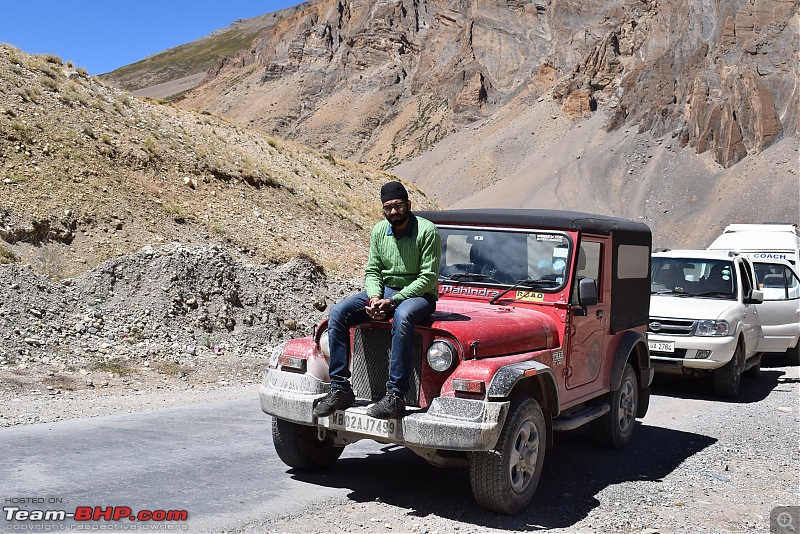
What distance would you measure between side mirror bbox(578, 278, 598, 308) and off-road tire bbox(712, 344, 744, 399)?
5.51 meters

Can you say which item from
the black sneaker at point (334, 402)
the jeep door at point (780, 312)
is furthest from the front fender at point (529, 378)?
the jeep door at point (780, 312)

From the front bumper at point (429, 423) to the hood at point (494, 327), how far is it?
0.47 meters

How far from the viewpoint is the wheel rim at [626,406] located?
8.00 m

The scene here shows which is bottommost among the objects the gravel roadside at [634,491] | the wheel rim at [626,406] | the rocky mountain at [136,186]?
the gravel roadside at [634,491]

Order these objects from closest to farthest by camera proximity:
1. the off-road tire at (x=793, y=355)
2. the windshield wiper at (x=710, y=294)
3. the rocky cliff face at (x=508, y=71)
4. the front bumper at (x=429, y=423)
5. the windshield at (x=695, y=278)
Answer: the front bumper at (x=429, y=423) < the windshield wiper at (x=710, y=294) < the windshield at (x=695, y=278) < the off-road tire at (x=793, y=355) < the rocky cliff face at (x=508, y=71)

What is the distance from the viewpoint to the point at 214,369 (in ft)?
42.4

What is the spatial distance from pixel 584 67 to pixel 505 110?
11117mm

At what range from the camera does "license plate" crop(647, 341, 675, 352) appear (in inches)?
437

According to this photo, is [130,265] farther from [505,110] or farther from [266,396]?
[505,110]

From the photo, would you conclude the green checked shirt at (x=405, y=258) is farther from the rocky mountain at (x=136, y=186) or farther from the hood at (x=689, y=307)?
the rocky mountain at (x=136, y=186)

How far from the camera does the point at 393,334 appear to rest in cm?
554

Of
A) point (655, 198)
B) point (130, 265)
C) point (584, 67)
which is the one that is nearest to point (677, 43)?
point (584, 67)

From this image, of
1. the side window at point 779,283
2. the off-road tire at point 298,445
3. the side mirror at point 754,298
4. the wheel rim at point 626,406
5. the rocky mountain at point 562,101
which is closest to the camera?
the off-road tire at point 298,445

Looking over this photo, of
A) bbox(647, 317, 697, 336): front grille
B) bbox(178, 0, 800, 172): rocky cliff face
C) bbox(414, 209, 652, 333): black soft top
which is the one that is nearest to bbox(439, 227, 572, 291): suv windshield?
bbox(414, 209, 652, 333): black soft top
